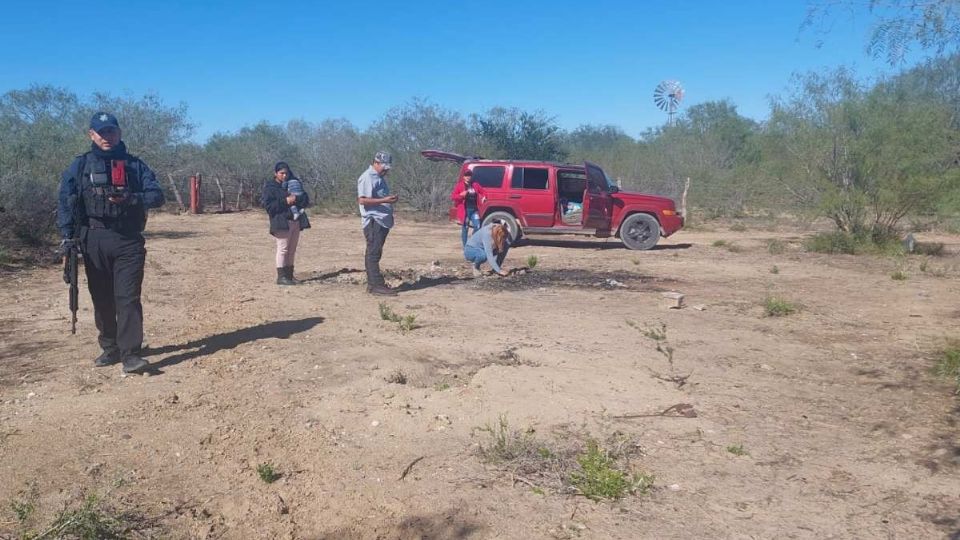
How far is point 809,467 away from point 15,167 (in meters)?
13.8

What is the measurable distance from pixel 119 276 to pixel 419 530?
3.29 m

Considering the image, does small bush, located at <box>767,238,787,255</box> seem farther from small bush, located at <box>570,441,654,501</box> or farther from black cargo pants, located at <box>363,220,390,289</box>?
small bush, located at <box>570,441,654,501</box>

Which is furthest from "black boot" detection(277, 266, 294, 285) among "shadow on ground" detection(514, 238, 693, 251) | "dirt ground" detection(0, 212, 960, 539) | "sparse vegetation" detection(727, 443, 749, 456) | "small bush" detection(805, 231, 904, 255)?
"small bush" detection(805, 231, 904, 255)

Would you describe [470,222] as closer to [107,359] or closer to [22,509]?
[107,359]

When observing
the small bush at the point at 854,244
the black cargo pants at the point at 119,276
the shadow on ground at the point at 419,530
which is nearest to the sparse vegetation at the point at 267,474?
the shadow on ground at the point at 419,530

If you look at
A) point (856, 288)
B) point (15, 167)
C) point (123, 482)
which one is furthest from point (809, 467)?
point (15, 167)

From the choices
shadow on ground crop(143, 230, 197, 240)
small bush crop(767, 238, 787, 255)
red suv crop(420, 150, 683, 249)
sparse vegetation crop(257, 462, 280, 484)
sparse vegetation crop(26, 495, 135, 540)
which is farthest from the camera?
shadow on ground crop(143, 230, 197, 240)

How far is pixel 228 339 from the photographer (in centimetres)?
632

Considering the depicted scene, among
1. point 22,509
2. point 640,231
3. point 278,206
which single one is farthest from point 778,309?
point 22,509

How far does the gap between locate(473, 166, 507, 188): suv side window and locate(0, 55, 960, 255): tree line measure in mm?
6408

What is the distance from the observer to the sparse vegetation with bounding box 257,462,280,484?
12.0 feet

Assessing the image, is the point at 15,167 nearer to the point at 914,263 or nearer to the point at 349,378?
the point at 349,378

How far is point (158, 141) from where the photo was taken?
2684cm

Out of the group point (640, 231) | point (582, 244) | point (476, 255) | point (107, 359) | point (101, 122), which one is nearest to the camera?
point (101, 122)
